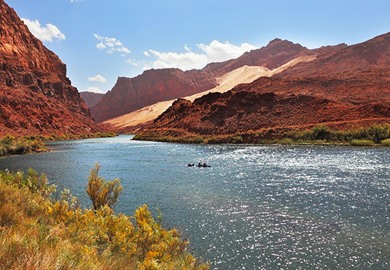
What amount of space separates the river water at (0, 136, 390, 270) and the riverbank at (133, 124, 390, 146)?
1051 inches

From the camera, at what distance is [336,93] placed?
94625 millimetres

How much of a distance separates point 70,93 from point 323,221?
163445 millimetres

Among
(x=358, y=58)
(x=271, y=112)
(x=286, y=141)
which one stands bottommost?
(x=286, y=141)

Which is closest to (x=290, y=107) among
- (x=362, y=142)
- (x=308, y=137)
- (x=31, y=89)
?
(x=308, y=137)

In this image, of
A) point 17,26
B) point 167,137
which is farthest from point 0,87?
point 167,137

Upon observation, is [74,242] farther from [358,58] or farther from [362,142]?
[358,58]

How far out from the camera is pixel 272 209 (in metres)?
17.8

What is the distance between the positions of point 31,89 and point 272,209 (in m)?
133

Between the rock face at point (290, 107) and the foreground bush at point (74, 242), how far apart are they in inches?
2624

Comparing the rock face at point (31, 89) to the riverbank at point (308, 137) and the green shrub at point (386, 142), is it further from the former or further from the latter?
the green shrub at point (386, 142)

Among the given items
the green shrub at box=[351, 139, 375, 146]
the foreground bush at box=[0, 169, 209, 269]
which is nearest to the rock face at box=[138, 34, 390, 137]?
the green shrub at box=[351, 139, 375, 146]

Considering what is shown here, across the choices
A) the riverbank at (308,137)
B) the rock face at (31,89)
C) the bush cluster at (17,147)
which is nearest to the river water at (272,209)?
the bush cluster at (17,147)

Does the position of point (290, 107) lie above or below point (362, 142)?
above

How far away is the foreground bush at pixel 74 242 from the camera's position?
4.16m
